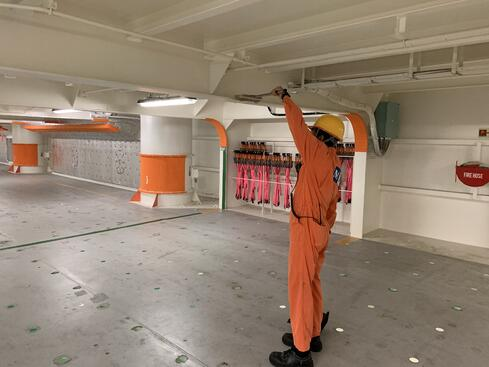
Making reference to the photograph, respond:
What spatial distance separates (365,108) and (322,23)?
3.01 meters

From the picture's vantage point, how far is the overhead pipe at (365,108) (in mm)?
4603

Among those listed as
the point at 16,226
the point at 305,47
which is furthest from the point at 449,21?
the point at 16,226

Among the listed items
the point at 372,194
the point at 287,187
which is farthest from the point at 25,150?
the point at 372,194

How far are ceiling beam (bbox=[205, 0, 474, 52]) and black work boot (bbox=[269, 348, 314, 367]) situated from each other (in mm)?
2360

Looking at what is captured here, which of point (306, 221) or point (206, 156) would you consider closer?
point (306, 221)

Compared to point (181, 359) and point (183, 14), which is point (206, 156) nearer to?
point (183, 14)

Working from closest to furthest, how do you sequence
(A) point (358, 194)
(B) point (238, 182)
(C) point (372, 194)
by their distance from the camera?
(A) point (358, 194), (C) point (372, 194), (B) point (238, 182)

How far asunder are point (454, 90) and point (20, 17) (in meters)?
6.07

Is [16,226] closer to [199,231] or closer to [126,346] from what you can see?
[199,231]

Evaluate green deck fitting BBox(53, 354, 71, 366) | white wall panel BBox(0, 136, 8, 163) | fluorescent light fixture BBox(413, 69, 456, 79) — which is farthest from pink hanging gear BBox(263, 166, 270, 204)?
white wall panel BBox(0, 136, 8, 163)

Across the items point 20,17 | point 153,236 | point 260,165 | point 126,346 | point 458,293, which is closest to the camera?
point 20,17

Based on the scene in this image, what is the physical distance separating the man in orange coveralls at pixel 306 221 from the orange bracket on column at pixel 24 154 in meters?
15.1

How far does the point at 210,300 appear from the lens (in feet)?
11.9

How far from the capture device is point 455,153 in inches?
235
